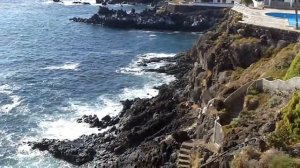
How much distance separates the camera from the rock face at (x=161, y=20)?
12812 centimetres

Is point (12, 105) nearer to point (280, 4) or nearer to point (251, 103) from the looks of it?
point (251, 103)

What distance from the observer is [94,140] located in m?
60.9

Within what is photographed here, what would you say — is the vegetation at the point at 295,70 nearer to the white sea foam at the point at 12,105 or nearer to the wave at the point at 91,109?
the wave at the point at 91,109

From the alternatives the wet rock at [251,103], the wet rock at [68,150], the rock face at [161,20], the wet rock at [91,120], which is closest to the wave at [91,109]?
the wet rock at [91,120]

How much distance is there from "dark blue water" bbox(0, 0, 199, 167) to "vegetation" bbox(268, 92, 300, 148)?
31.0 metres

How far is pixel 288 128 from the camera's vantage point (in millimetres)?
31203

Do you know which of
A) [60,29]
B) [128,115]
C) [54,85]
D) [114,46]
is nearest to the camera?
[128,115]

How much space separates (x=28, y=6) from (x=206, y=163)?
470ft

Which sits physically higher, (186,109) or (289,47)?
(289,47)

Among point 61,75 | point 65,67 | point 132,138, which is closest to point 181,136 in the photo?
point 132,138

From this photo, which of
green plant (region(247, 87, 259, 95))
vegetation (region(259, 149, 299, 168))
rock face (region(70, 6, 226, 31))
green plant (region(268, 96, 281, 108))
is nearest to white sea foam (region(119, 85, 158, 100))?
green plant (region(247, 87, 259, 95))

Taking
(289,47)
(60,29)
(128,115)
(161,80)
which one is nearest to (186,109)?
(128,115)

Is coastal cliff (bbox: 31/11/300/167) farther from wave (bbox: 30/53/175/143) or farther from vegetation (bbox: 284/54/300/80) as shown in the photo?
vegetation (bbox: 284/54/300/80)

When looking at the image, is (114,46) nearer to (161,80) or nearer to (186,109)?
(161,80)
